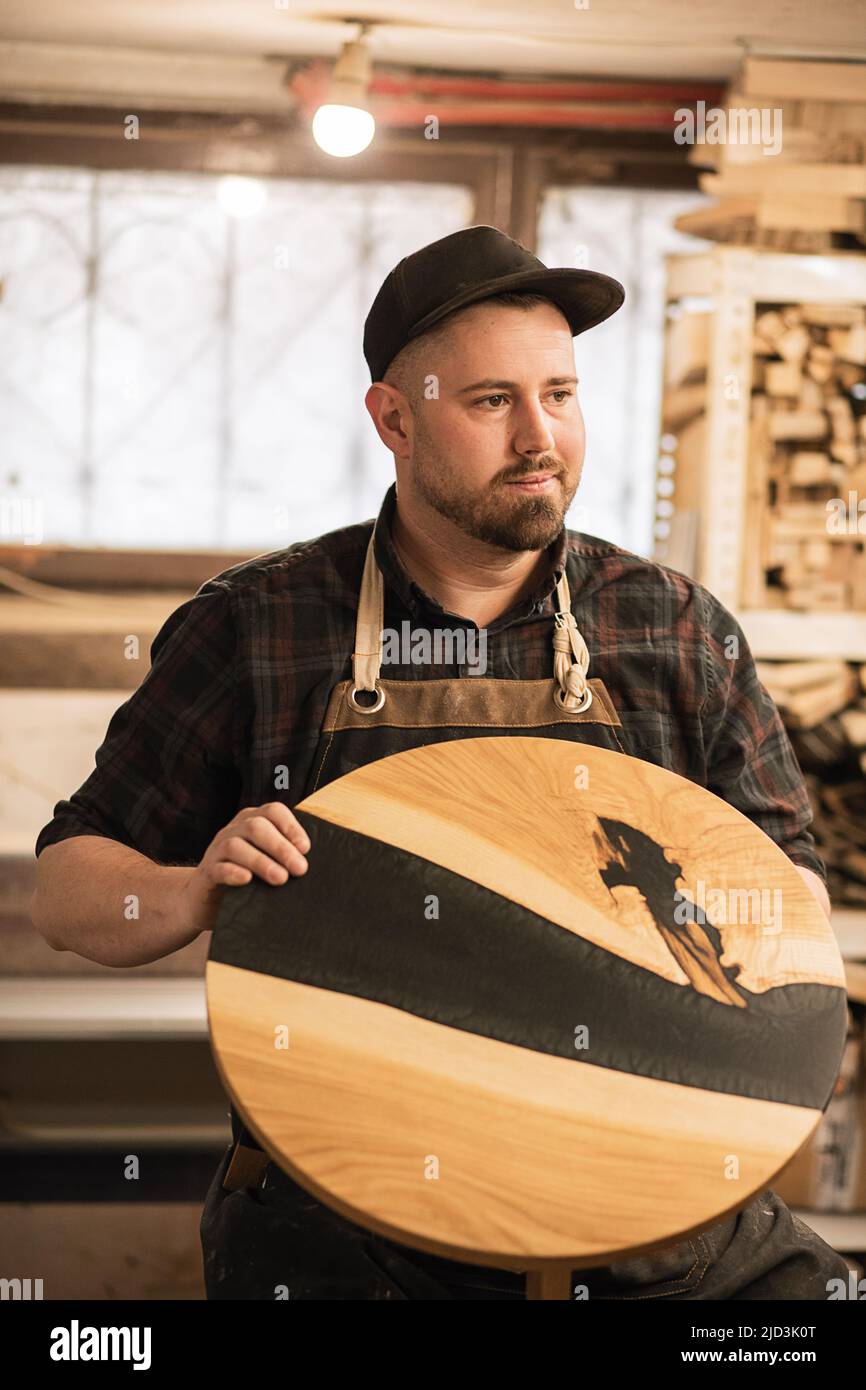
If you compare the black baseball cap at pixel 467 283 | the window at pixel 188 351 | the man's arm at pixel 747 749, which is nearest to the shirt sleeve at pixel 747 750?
the man's arm at pixel 747 749

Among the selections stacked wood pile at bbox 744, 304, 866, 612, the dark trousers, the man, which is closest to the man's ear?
the man

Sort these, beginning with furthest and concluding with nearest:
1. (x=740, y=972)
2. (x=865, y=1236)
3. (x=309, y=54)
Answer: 1. (x=309, y=54)
2. (x=865, y=1236)
3. (x=740, y=972)

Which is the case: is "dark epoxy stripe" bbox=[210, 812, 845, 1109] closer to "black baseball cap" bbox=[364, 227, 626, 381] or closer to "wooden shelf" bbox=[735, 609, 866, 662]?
"black baseball cap" bbox=[364, 227, 626, 381]

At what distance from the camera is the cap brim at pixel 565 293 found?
186 centimetres

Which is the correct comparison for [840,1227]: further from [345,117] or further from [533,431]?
[345,117]

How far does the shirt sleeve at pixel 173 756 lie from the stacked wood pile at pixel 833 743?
1.89 meters

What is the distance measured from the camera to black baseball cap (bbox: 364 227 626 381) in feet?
6.15

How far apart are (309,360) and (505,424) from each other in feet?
7.72

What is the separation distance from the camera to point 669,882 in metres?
1.61

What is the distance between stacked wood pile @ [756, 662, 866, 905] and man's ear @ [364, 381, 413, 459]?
5.64 feet
